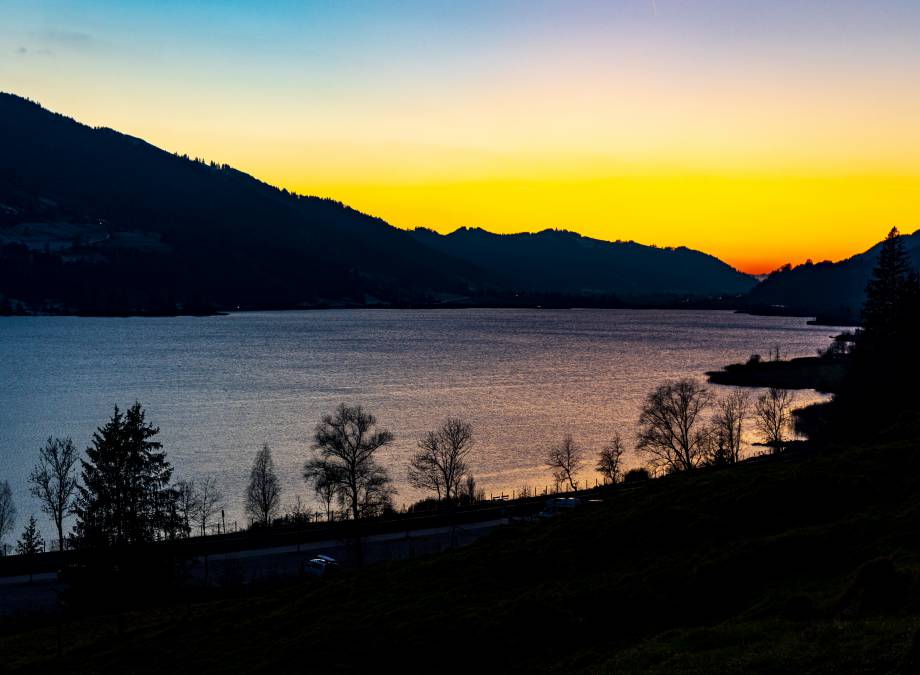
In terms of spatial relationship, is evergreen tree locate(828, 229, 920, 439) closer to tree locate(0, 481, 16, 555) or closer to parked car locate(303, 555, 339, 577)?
parked car locate(303, 555, 339, 577)

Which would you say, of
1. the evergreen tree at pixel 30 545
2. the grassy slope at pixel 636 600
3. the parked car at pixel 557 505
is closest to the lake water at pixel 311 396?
the evergreen tree at pixel 30 545

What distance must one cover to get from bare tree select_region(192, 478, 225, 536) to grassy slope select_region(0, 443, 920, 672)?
2255 cm

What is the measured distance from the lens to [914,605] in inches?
617

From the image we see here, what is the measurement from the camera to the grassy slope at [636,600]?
54.0ft

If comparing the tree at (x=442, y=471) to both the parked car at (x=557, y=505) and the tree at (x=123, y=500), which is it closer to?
the parked car at (x=557, y=505)

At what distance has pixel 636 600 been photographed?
72.2 ft

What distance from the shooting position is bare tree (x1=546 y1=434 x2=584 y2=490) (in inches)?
2635

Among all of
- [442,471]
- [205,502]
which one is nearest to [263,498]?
[205,502]

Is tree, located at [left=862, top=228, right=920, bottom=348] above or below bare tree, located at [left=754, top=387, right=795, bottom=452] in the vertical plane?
above

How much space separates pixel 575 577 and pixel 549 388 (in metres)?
102

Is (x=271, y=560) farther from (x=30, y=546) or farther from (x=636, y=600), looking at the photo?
A: (x=636, y=600)

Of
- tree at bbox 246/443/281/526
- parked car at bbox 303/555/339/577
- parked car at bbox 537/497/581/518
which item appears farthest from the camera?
tree at bbox 246/443/281/526

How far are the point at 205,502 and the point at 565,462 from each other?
3138 centimetres

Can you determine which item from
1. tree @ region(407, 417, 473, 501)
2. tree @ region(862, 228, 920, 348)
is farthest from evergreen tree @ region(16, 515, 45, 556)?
tree @ region(862, 228, 920, 348)
